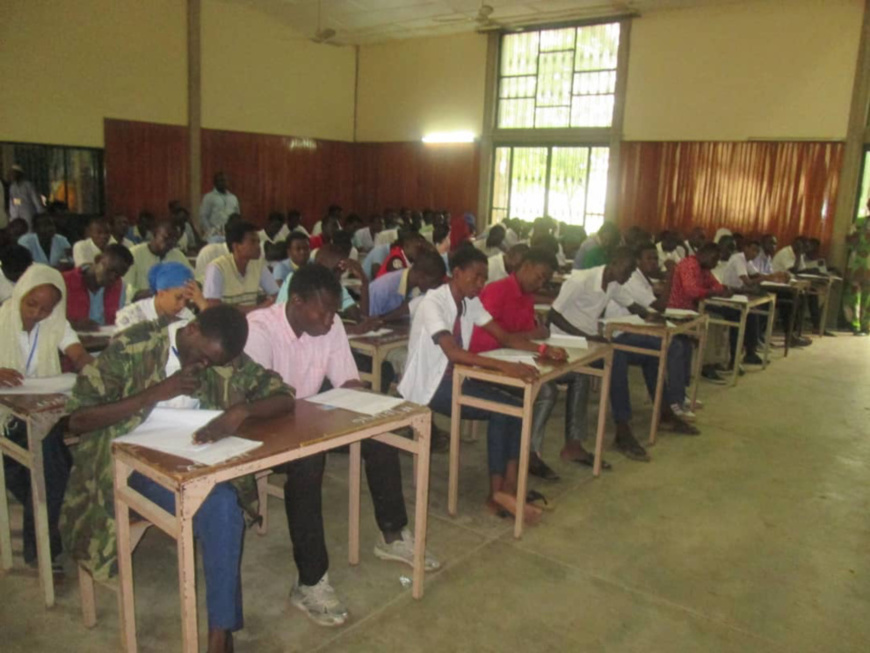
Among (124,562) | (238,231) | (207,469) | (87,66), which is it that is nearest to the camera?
(207,469)

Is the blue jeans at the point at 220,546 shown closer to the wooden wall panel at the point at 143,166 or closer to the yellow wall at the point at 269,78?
the wooden wall panel at the point at 143,166

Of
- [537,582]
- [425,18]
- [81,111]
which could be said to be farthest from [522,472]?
[425,18]

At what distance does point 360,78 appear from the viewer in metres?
14.2

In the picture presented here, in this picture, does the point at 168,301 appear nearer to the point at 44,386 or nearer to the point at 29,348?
the point at 29,348

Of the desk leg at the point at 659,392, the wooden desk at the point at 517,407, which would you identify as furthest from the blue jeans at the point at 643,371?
the wooden desk at the point at 517,407

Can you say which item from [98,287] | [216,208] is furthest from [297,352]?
[216,208]

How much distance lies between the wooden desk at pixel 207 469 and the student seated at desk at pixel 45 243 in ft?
15.7

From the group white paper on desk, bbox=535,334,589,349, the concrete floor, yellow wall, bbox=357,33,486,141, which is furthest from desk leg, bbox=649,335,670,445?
yellow wall, bbox=357,33,486,141

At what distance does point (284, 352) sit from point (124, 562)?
3.01 ft

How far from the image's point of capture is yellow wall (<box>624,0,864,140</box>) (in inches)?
369

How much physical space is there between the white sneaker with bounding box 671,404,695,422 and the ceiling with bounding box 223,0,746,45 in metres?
7.44

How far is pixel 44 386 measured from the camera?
2.59 m

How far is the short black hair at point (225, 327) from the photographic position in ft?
6.81

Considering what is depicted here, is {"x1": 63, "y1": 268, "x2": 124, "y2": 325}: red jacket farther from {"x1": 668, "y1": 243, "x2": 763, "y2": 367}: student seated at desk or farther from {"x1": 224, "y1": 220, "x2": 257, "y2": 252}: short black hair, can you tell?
{"x1": 668, "y1": 243, "x2": 763, "y2": 367}: student seated at desk
